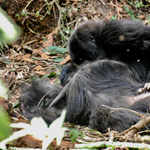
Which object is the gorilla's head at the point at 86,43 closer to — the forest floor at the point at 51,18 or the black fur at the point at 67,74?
the black fur at the point at 67,74

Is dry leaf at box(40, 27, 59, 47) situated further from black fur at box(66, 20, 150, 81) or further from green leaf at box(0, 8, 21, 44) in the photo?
green leaf at box(0, 8, 21, 44)

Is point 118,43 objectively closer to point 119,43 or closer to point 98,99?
point 119,43

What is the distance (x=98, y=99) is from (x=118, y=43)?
36.0 inches

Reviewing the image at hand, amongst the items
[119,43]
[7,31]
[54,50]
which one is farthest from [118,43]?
[7,31]

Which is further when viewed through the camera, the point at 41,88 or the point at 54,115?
the point at 41,88

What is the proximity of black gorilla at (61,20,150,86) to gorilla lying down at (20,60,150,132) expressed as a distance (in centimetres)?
16

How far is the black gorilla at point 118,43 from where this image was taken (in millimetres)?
3115

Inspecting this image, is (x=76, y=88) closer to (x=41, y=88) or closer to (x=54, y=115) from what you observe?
(x=54, y=115)

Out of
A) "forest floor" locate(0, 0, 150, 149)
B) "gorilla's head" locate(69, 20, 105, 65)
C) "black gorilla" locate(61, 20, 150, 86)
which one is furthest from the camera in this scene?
"forest floor" locate(0, 0, 150, 149)

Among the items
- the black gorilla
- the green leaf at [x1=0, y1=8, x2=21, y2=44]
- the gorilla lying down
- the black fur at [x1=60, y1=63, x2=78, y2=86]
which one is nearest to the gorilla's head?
the black gorilla

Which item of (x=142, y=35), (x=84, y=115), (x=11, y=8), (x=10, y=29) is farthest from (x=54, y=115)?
(x=11, y=8)

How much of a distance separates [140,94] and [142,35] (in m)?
0.83

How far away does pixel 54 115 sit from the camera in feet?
9.34

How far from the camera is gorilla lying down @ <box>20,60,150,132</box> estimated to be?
233 cm
